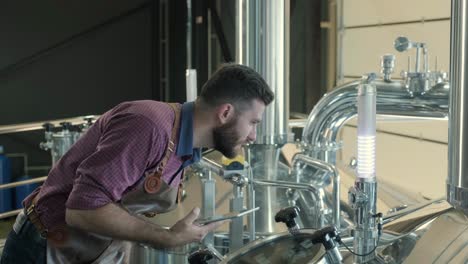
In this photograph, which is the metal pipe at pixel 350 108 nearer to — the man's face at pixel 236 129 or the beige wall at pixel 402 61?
the man's face at pixel 236 129

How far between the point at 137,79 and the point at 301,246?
545cm

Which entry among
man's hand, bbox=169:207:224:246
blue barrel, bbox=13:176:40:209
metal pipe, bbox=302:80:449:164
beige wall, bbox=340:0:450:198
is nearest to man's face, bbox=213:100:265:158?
man's hand, bbox=169:207:224:246

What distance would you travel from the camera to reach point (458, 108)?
3.41ft

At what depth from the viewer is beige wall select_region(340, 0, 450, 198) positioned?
10.7ft

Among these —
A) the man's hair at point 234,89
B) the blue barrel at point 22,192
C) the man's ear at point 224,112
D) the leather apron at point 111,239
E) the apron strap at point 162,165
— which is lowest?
→ the blue barrel at point 22,192

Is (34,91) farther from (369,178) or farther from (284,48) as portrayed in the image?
(369,178)

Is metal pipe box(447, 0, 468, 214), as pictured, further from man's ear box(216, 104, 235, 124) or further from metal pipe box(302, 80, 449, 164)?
metal pipe box(302, 80, 449, 164)

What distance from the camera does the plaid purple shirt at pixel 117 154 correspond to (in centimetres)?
151

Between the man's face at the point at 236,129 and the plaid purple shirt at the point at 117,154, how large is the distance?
0.08 metres

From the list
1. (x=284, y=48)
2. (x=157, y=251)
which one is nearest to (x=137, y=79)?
(x=284, y=48)

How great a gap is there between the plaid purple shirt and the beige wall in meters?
1.63

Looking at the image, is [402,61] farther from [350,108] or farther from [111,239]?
[111,239]

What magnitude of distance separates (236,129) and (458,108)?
0.77 meters

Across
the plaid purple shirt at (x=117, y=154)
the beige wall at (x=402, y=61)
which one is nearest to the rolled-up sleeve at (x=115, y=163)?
the plaid purple shirt at (x=117, y=154)
